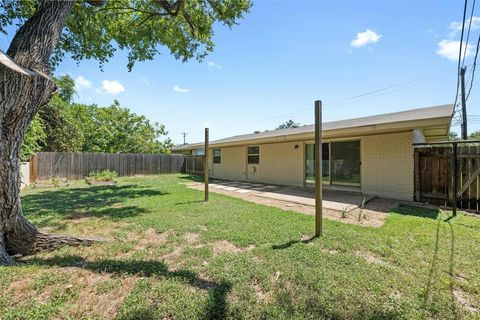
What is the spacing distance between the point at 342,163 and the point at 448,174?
10.0 ft

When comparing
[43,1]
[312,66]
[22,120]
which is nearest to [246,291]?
[22,120]

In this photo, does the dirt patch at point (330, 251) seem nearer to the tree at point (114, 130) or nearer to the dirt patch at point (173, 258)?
the dirt patch at point (173, 258)

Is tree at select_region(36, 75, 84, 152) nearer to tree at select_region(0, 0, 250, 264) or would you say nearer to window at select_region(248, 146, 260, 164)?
tree at select_region(0, 0, 250, 264)

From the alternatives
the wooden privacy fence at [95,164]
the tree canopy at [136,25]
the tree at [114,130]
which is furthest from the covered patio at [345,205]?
the tree at [114,130]

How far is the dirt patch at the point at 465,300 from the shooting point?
6.66 feet

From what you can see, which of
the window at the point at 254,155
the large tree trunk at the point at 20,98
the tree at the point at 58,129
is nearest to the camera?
the large tree trunk at the point at 20,98

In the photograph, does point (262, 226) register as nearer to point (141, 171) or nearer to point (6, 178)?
point (6, 178)

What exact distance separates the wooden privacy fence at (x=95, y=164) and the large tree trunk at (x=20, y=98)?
12.3 m

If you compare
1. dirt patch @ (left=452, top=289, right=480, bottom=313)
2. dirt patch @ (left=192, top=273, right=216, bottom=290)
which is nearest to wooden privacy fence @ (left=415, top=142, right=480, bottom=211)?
dirt patch @ (left=452, top=289, right=480, bottom=313)

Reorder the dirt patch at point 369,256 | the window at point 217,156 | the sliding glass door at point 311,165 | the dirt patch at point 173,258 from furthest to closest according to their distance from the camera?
the window at point 217,156, the sliding glass door at point 311,165, the dirt patch at point 369,256, the dirt patch at point 173,258

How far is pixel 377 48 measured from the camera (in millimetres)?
8172

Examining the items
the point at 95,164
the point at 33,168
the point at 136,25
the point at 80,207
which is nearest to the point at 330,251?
the point at 80,207

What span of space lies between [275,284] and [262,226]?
6.35ft

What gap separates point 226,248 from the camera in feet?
10.9
